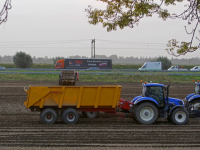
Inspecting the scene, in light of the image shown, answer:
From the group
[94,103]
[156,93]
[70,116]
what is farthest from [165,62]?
[70,116]

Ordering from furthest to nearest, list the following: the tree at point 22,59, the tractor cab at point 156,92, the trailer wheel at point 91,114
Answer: the tree at point 22,59 → the trailer wheel at point 91,114 → the tractor cab at point 156,92

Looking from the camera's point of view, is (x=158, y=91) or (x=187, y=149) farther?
(x=158, y=91)

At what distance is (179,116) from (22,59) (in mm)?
58601

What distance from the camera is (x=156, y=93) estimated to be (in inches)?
491

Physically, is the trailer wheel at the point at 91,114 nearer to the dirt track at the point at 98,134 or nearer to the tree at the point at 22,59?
the dirt track at the point at 98,134

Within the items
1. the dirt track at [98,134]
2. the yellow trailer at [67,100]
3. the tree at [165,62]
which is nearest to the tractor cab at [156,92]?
the dirt track at [98,134]

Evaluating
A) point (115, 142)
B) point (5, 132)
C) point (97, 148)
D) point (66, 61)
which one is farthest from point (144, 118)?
point (66, 61)

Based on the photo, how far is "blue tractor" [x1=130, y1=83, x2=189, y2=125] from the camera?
12.2 metres

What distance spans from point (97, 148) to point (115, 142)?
2.69 feet

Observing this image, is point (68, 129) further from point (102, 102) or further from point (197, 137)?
point (197, 137)

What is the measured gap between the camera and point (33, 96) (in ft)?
39.9

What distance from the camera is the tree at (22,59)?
67600 millimetres

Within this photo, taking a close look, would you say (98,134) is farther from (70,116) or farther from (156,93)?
(156,93)

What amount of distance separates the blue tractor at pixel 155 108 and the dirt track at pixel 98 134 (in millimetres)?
308
